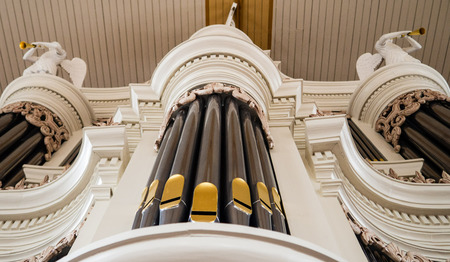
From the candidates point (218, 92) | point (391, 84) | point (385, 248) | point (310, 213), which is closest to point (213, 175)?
point (310, 213)

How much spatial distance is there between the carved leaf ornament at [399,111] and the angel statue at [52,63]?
133 inches

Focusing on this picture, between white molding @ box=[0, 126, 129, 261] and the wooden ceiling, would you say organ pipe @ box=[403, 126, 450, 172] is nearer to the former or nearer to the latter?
white molding @ box=[0, 126, 129, 261]

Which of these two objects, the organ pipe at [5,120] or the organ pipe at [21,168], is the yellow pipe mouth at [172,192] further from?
the organ pipe at [5,120]

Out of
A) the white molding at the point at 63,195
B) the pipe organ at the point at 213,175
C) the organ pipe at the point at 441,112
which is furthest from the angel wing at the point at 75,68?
the organ pipe at the point at 441,112

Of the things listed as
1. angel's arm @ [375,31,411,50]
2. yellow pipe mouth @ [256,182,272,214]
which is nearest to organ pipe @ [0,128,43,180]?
yellow pipe mouth @ [256,182,272,214]

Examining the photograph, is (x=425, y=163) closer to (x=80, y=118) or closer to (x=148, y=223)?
(x=148, y=223)

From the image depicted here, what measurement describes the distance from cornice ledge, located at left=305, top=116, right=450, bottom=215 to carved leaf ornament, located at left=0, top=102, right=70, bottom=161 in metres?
2.45

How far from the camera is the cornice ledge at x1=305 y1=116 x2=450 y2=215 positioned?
2.44 meters

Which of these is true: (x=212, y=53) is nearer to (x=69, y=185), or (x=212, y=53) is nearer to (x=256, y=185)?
(x=69, y=185)

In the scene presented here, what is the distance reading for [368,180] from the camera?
254 cm

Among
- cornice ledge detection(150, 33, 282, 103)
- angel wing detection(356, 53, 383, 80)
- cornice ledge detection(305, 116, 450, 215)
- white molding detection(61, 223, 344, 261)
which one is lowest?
cornice ledge detection(305, 116, 450, 215)

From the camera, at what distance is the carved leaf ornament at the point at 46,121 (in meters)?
3.75

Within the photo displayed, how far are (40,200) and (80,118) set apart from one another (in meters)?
1.97

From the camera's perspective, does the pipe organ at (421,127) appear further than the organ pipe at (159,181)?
Yes
